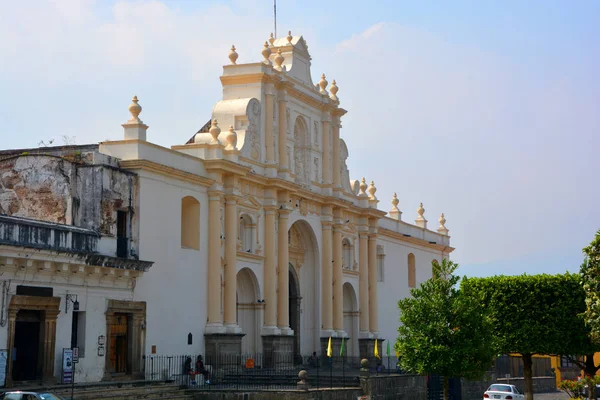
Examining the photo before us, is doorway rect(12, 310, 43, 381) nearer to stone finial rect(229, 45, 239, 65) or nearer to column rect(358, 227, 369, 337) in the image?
stone finial rect(229, 45, 239, 65)

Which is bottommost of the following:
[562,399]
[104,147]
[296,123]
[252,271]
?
[562,399]

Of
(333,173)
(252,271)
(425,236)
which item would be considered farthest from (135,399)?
(425,236)

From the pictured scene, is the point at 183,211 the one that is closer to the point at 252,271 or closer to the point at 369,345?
the point at 252,271

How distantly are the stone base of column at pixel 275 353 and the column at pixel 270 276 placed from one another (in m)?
0.40

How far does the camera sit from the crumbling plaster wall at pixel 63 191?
31.9 meters

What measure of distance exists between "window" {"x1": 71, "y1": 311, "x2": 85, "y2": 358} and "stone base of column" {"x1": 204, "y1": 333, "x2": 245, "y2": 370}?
691cm

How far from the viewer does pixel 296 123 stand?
4672 centimetres

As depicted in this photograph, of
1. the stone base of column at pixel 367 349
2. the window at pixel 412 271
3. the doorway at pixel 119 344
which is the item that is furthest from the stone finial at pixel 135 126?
the window at pixel 412 271

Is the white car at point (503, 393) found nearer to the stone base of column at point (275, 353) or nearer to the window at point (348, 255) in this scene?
the stone base of column at point (275, 353)

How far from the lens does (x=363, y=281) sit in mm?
51844

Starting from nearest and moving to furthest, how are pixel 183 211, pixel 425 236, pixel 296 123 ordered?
1. pixel 183 211
2. pixel 296 123
3. pixel 425 236

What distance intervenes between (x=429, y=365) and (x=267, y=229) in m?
11.2

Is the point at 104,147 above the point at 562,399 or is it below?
above

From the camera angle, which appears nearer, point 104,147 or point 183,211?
point 104,147
